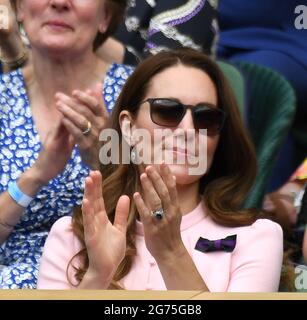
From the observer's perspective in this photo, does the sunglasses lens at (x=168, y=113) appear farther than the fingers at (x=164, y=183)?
Yes

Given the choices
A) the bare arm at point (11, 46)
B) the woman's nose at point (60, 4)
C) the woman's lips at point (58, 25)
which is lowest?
the bare arm at point (11, 46)

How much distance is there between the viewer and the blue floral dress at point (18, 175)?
3.04 metres

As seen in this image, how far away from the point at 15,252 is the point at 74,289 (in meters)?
0.55

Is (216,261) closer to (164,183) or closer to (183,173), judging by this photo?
(183,173)

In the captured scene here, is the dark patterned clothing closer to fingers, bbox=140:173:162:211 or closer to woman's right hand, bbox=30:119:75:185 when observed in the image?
woman's right hand, bbox=30:119:75:185

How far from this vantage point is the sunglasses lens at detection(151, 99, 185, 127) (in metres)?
2.75

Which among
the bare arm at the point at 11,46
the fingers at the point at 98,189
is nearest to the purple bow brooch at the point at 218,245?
the fingers at the point at 98,189

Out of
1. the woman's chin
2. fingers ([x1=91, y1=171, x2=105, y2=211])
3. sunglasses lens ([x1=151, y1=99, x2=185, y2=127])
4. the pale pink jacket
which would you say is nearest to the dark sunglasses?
sunglasses lens ([x1=151, y1=99, x2=185, y2=127])

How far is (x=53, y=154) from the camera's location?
2922 millimetres

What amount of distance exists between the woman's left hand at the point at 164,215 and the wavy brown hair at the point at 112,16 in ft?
2.94

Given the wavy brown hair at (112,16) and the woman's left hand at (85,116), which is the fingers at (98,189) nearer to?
the woman's left hand at (85,116)

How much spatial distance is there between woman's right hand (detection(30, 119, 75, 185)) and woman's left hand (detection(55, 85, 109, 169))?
0.03 metres

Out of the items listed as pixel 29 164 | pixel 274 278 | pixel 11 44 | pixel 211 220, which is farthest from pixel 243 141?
pixel 11 44

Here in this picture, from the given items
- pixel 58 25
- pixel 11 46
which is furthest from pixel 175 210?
pixel 11 46
